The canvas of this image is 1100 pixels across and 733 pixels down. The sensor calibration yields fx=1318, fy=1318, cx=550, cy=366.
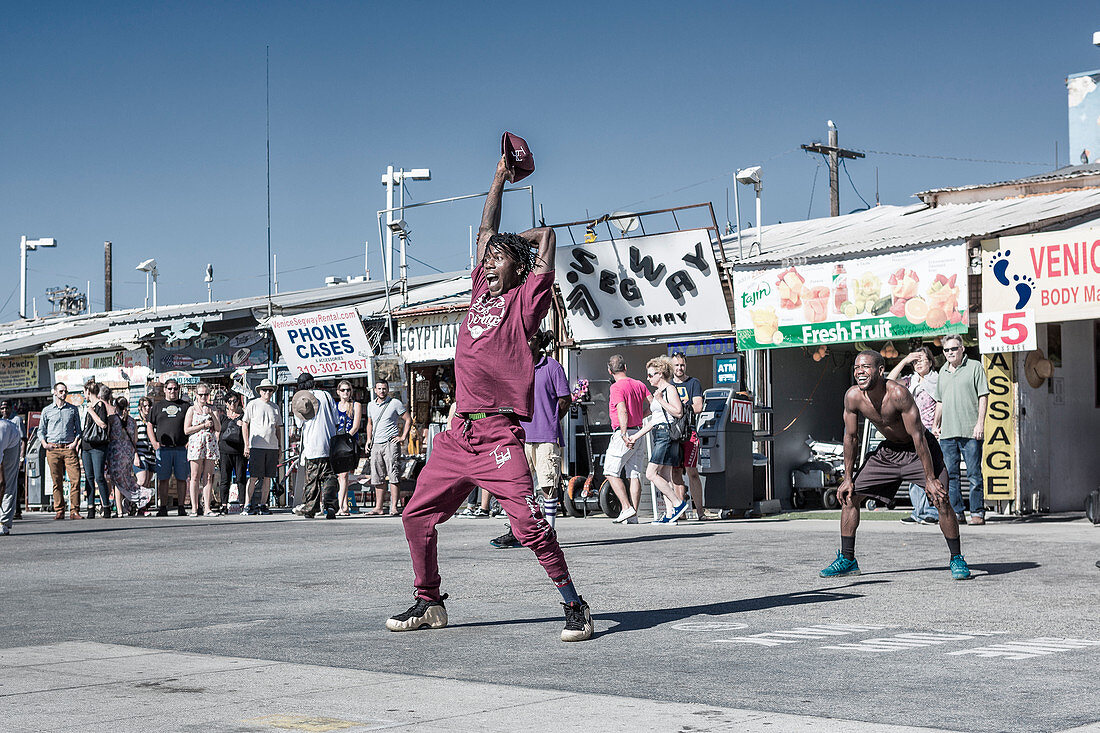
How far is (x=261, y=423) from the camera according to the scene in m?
19.9

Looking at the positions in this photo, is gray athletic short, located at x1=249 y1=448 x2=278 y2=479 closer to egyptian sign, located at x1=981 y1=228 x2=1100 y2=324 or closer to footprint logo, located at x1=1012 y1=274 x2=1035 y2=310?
egyptian sign, located at x1=981 y1=228 x2=1100 y2=324

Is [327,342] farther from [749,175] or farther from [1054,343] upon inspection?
[1054,343]

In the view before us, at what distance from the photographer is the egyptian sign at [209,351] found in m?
23.4

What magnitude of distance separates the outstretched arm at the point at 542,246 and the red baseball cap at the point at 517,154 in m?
0.36

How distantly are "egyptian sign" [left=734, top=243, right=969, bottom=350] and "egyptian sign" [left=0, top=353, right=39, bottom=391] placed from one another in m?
15.8

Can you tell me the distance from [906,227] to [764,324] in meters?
2.87

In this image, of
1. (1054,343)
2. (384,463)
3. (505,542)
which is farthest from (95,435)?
(1054,343)

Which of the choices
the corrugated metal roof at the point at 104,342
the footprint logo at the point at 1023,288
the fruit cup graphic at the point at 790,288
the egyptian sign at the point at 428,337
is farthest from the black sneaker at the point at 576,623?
the corrugated metal roof at the point at 104,342

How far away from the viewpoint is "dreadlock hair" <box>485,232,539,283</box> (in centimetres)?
673

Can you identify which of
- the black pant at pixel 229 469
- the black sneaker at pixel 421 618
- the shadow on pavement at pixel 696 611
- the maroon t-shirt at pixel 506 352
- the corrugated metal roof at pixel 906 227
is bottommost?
the shadow on pavement at pixel 696 611

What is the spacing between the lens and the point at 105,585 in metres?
9.33

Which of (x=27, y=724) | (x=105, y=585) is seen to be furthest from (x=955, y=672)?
(x=105, y=585)

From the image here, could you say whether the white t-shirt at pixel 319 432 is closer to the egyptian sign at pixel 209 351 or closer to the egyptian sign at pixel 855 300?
the egyptian sign at pixel 855 300

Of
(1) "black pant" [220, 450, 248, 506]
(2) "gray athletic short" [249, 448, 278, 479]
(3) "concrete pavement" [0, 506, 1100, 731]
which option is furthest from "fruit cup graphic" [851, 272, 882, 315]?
(1) "black pant" [220, 450, 248, 506]
